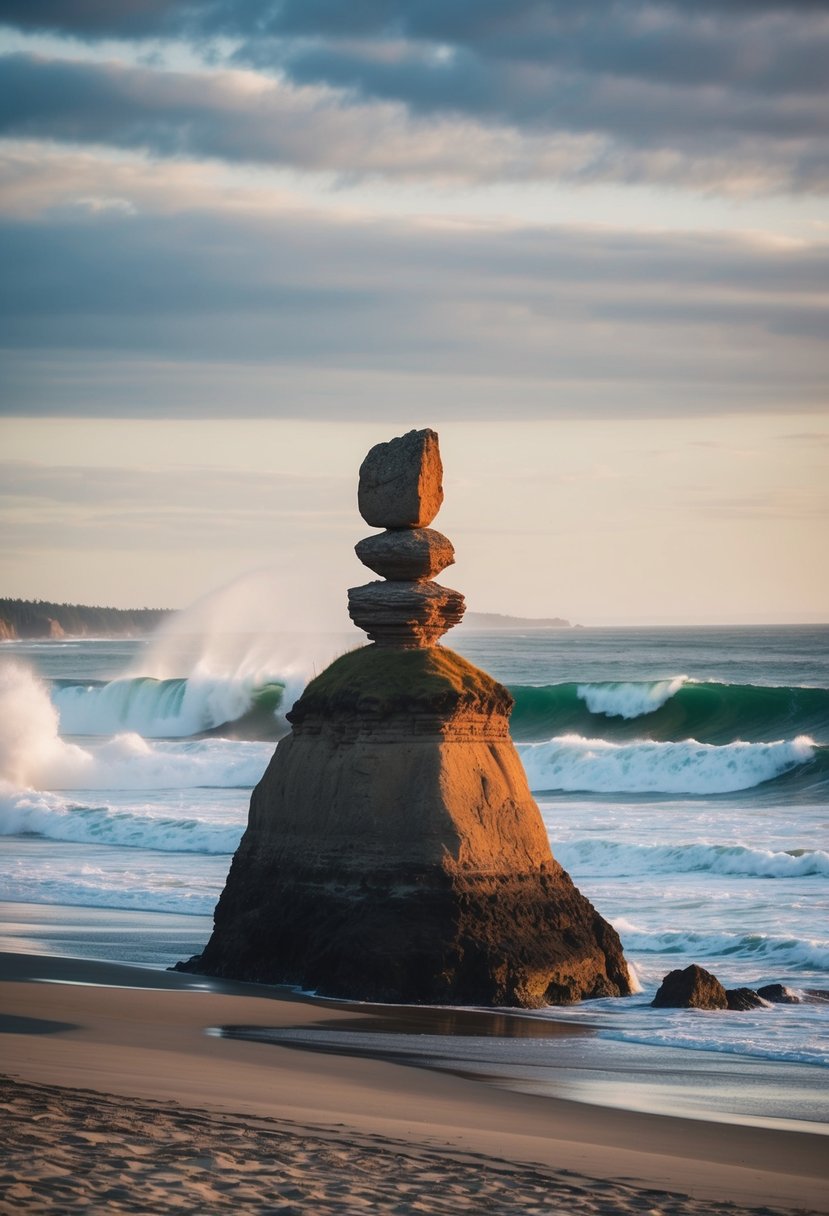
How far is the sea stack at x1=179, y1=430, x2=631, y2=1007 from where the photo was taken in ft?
43.1

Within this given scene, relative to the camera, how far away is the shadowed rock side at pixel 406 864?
1312 cm

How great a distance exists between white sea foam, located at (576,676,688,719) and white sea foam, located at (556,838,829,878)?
2798 centimetres

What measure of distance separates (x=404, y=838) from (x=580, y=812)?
17.2m

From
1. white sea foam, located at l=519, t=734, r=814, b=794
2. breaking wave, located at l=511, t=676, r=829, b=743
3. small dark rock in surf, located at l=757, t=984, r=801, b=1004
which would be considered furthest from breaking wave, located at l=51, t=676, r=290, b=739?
small dark rock in surf, located at l=757, t=984, r=801, b=1004

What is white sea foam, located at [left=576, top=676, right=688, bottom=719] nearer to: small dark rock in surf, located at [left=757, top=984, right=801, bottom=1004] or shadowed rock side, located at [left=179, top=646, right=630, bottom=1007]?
small dark rock in surf, located at [left=757, top=984, right=801, bottom=1004]

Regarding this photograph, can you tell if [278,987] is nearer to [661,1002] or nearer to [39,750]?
[661,1002]

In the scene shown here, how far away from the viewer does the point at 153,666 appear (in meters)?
67.8

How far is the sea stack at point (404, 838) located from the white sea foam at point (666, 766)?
2303 centimetres

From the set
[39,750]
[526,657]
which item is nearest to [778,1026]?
[39,750]

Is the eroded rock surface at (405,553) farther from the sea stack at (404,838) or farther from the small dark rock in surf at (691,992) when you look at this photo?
the small dark rock in surf at (691,992)

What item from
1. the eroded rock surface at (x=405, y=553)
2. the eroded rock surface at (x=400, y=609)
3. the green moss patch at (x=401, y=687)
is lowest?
the green moss patch at (x=401, y=687)

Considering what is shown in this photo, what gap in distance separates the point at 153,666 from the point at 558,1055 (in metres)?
57.6

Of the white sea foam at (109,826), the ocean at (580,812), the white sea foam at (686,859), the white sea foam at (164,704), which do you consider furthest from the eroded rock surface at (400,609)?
the white sea foam at (164,704)

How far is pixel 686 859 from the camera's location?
72.7ft
